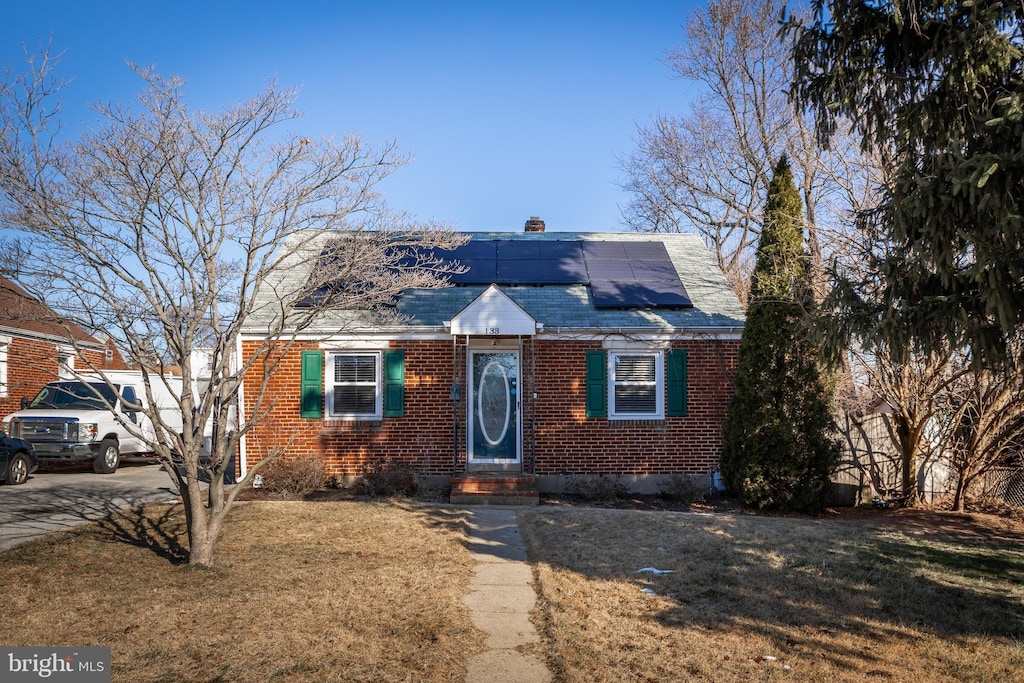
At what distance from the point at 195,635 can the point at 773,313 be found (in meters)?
9.70

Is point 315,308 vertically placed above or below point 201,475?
above

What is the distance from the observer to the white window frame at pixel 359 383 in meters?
13.9

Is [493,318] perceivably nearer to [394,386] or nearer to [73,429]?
[394,386]

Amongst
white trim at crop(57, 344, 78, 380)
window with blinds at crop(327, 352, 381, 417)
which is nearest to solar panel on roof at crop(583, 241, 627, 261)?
window with blinds at crop(327, 352, 381, 417)

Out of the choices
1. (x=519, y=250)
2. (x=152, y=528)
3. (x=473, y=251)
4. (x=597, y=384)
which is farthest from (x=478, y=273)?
(x=152, y=528)

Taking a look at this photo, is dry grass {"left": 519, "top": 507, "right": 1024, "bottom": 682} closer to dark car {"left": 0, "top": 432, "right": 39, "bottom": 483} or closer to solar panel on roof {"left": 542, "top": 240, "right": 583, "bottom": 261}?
solar panel on roof {"left": 542, "top": 240, "right": 583, "bottom": 261}

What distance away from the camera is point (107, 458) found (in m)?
16.6

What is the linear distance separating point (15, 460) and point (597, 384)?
411 inches

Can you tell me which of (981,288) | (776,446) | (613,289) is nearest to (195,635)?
(981,288)

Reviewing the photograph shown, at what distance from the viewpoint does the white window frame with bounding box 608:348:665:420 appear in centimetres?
1405

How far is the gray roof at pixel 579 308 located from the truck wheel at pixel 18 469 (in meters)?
4.93

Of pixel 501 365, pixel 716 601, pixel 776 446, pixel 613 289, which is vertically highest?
pixel 613 289

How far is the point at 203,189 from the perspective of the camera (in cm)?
809

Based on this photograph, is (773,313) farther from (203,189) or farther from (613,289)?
(203,189)
